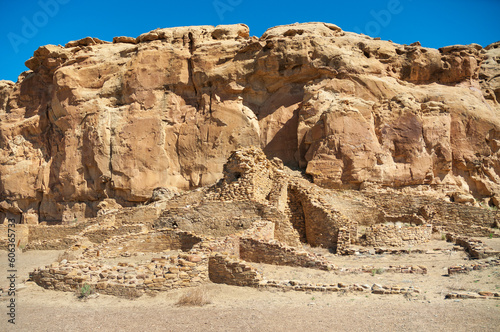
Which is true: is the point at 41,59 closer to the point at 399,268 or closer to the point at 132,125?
the point at 132,125

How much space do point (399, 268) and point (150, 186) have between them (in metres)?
17.0

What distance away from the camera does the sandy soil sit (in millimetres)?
6449

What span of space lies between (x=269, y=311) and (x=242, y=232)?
4.81 metres

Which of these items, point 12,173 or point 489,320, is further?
point 12,173

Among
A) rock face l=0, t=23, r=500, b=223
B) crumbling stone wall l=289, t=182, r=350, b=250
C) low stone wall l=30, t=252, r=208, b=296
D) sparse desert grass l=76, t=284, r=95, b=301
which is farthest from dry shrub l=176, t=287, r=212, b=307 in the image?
rock face l=0, t=23, r=500, b=223

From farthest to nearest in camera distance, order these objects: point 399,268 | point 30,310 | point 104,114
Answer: point 104,114
point 399,268
point 30,310

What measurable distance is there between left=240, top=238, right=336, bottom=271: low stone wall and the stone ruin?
0.03 m

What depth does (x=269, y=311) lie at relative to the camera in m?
7.13

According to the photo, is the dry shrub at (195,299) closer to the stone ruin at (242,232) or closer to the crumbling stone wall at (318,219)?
the stone ruin at (242,232)

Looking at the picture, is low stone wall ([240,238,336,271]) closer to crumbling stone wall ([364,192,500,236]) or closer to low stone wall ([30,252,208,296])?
low stone wall ([30,252,208,296])

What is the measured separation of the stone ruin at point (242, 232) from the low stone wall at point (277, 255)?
0.03 m

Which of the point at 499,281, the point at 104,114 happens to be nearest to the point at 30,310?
the point at 499,281

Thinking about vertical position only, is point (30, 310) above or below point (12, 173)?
below

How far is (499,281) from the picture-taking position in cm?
888
